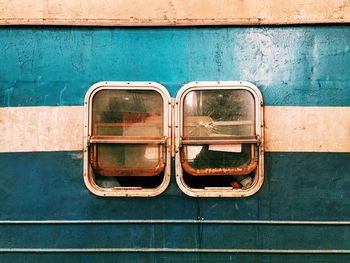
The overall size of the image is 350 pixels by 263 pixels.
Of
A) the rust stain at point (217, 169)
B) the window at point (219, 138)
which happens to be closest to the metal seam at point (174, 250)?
the window at point (219, 138)

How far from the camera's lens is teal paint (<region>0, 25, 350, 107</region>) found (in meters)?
3.00

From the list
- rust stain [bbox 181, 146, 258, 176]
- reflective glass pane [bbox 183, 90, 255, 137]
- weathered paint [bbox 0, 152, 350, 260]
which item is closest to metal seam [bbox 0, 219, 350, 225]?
weathered paint [bbox 0, 152, 350, 260]

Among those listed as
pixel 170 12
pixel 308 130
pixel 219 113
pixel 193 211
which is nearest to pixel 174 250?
pixel 193 211

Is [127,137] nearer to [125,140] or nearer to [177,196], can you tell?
[125,140]

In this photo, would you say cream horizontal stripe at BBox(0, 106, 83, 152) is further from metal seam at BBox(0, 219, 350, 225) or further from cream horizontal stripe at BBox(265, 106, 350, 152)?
cream horizontal stripe at BBox(265, 106, 350, 152)

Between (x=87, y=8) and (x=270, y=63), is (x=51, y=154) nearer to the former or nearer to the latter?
(x=87, y=8)

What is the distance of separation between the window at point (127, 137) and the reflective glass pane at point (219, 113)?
169mm

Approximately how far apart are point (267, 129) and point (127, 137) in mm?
999

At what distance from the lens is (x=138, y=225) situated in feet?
9.84

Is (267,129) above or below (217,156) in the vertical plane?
above

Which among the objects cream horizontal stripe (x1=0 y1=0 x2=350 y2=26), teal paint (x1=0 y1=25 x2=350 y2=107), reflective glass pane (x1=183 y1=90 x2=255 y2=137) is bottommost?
reflective glass pane (x1=183 y1=90 x2=255 y2=137)

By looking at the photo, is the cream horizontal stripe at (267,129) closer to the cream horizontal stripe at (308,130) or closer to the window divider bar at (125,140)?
the cream horizontal stripe at (308,130)

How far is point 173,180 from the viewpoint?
3.00m

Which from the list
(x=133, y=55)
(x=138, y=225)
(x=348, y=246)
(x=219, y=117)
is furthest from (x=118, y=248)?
(x=348, y=246)
